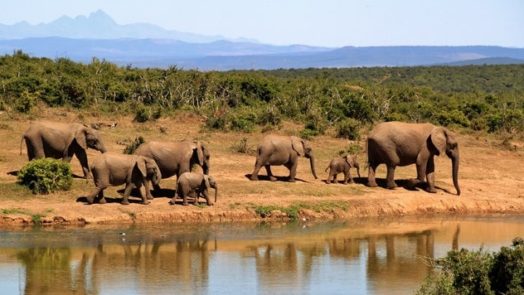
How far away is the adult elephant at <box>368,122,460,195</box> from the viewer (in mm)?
31547

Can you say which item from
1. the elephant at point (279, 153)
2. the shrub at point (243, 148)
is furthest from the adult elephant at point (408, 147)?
the shrub at point (243, 148)

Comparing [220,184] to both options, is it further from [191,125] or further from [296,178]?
[191,125]

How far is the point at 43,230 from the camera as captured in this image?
25.9m

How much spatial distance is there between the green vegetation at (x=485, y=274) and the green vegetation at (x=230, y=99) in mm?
21534

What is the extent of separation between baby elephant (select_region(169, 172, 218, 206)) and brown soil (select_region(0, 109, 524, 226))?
376mm

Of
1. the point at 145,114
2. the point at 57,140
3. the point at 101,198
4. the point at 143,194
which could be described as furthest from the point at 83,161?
the point at 145,114

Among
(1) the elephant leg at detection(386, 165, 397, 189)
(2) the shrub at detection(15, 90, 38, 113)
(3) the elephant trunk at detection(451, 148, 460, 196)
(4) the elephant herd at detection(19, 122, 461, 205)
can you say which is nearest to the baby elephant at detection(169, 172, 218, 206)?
(4) the elephant herd at detection(19, 122, 461, 205)

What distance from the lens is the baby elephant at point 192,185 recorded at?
27.9 metres

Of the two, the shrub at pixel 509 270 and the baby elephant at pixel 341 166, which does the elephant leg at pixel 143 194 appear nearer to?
the baby elephant at pixel 341 166

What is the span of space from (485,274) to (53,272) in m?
8.50

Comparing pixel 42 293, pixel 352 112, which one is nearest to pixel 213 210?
pixel 42 293

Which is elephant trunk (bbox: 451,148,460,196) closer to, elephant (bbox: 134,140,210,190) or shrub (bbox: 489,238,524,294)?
elephant (bbox: 134,140,210,190)

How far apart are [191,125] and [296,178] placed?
348 inches

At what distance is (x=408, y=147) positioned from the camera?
31.6 meters
